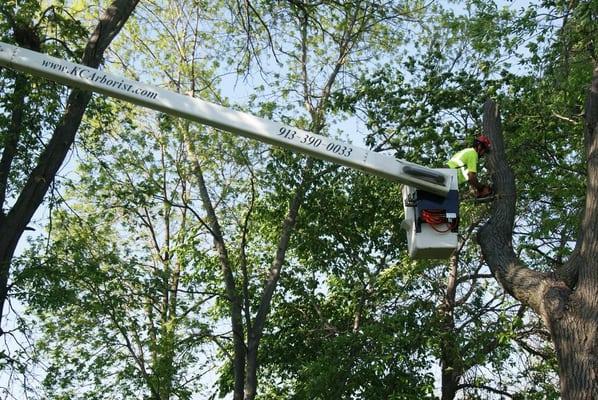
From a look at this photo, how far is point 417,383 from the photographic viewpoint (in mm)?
13078

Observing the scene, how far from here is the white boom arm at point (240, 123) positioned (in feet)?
20.2

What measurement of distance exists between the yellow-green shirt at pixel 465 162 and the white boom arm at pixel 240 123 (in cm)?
93

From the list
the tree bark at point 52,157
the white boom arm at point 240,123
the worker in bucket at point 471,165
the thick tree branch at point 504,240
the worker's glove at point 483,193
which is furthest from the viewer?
the tree bark at point 52,157

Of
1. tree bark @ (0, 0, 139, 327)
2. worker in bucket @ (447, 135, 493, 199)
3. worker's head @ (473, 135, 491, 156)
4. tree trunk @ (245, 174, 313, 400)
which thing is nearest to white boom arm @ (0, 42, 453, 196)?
worker in bucket @ (447, 135, 493, 199)

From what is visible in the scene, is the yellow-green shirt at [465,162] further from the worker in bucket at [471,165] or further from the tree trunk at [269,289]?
the tree trunk at [269,289]

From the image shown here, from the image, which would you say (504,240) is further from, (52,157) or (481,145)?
(52,157)

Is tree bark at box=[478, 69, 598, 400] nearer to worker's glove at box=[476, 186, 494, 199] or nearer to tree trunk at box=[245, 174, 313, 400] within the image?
worker's glove at box=[476, 186, 494, 199]

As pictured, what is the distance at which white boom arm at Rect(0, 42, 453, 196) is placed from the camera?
20.2ft

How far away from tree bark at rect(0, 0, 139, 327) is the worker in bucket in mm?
4142

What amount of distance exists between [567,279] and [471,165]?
133 cm

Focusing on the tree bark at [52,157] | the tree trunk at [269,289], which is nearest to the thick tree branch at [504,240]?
the tree bark at [52,157]

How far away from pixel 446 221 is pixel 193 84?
12.3 metres

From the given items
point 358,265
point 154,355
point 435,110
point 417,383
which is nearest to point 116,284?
point 154,355

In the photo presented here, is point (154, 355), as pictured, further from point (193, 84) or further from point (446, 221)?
point (446, 221)
